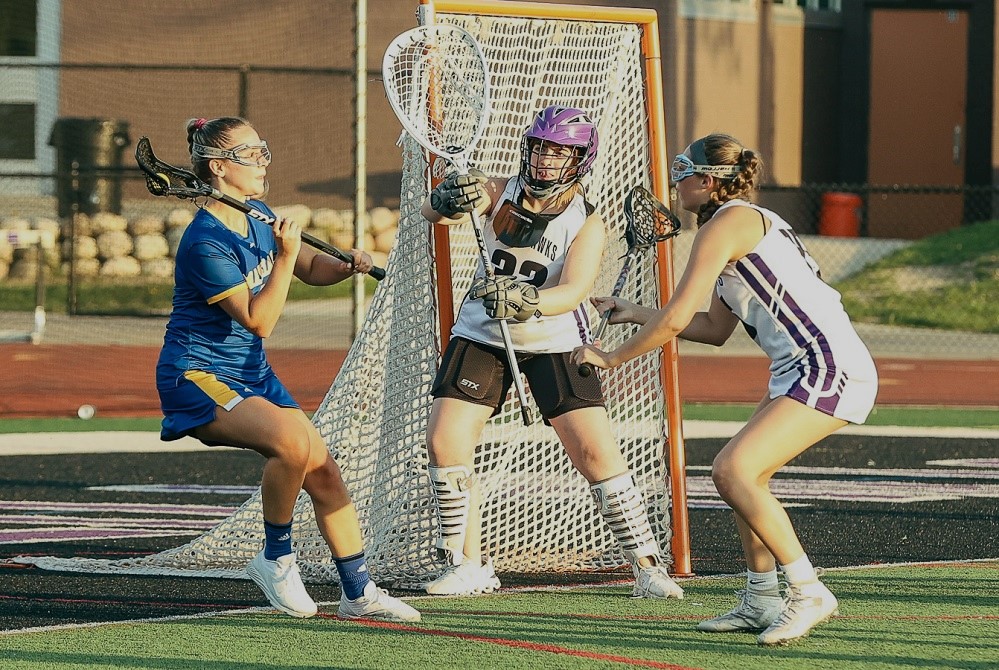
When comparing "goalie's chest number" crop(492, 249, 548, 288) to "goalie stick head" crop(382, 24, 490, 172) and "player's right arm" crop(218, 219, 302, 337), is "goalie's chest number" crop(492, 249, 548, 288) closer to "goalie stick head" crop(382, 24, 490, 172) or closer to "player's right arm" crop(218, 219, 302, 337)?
"goalie stick head" crop(382, 24, 490, 172)

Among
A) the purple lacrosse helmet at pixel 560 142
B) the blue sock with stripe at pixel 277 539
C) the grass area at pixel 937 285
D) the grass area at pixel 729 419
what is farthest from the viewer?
the grass area at pixel 937 285

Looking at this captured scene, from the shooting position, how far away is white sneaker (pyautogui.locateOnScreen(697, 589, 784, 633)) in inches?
236

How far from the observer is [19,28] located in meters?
26.1

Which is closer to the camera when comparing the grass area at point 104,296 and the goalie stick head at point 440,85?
the goalie stick head at point 440,85

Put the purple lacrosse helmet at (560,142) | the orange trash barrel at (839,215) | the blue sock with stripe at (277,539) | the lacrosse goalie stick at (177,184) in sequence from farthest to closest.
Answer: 1. the orange trash barrel at (839,215)
2. the purple lacrosse helmet at (560,142)
3. the blue sock with stripe at (277,539)
4. the lacrosse goalie stick at (177,184)

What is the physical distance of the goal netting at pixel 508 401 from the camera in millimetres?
7438

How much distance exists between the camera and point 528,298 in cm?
623

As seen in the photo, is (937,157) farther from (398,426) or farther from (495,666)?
(495,666)

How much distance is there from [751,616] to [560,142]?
6.37ft

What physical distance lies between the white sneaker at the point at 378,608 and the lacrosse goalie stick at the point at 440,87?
1.34 metres

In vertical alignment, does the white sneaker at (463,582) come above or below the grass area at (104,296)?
below

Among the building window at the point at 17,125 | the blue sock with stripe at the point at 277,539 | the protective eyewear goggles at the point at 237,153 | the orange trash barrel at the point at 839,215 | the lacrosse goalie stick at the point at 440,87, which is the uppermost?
the building window at the point at 17,125

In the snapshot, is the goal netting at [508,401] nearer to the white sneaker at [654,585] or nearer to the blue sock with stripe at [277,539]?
the white sneaker at [654,585]

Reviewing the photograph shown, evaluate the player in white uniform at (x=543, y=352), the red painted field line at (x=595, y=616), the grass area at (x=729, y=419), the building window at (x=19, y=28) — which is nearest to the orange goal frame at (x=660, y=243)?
the player in white uniform at (x=543, y=352)
